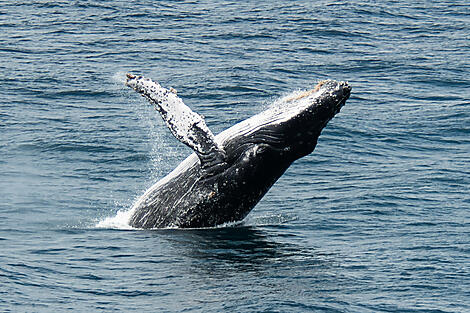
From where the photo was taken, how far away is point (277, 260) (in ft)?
50.2

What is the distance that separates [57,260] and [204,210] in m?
2.99

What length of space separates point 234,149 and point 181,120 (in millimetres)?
1024

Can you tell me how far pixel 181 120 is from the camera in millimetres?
16562

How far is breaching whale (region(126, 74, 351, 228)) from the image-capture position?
16594 millimetres

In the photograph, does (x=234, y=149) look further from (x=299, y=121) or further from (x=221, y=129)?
(x=221, y=129)

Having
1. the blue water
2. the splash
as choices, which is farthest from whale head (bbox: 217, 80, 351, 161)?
the splash

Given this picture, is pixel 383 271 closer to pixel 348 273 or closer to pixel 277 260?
pixel 348 273

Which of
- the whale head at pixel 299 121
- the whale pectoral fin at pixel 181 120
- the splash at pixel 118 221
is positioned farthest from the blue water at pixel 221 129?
the whale head at pixel 299 121

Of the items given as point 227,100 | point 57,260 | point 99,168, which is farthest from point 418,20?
point 57,260

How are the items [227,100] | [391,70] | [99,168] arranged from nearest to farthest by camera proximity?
1. [99,168]
2. [227,100]
3. [391,70]

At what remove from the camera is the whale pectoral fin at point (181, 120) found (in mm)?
16562

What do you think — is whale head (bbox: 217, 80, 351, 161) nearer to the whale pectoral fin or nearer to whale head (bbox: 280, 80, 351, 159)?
whale head (bbox: 280, 80, 351, 159)

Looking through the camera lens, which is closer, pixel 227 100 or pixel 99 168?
pixel 99 168

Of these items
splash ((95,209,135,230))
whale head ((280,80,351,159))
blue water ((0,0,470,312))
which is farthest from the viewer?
splash ((95,209,135,230))
